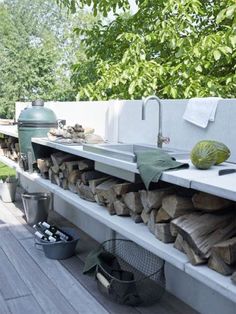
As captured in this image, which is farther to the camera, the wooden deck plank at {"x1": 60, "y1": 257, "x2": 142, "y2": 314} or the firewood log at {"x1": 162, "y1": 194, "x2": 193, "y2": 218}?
the wooden deck plank at {"x1": 60, "y1": 257, "x2": 142, "y2": 314}

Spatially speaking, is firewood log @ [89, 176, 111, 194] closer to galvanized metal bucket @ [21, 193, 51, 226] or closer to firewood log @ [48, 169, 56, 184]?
firewood log @ [48, 169, 56, 184]

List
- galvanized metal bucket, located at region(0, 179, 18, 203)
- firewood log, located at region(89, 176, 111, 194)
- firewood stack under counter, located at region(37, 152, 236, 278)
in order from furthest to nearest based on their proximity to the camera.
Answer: galvanized metal bucket, located at region(0, 179, 18, 203) → firewood log, located at region(89, 176, 111, 194) → firewood stack under counter, located at region(37, 152, 236, 278)

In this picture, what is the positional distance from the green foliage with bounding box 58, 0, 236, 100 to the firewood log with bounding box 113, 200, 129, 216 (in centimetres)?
173

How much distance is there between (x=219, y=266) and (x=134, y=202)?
80 centimetres

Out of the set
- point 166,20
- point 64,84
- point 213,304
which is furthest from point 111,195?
point 64,84

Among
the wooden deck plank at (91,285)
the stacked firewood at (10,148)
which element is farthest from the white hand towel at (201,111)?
the stacked firewood at (10,148)

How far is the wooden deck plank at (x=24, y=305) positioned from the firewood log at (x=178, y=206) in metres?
1.05

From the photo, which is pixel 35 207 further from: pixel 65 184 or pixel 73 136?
pixel 73 136

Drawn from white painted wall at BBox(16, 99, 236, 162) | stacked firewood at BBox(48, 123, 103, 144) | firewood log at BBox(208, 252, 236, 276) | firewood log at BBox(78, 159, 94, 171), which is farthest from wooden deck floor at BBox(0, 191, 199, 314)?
white painted wall at BBox(16, 99, 236, 162)

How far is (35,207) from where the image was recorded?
12.8 feet

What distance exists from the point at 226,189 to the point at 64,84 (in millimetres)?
11408

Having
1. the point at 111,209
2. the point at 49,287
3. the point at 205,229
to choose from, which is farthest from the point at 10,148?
the point at 205,229

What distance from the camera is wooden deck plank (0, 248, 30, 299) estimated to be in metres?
2.58

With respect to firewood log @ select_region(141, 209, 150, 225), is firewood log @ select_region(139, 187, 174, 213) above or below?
above
